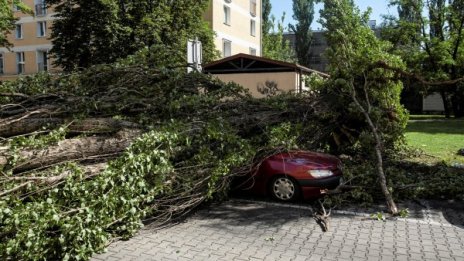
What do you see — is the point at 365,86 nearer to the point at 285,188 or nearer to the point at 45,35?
the point at 285,188

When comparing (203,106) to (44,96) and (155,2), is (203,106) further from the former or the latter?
(155,2)

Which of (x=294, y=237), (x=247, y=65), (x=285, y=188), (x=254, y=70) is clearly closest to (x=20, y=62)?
(x=247, y=65)

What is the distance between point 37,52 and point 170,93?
1363 inches

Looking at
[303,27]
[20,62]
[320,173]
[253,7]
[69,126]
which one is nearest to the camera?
[69,126]

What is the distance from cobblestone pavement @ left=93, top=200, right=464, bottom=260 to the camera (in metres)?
5.41

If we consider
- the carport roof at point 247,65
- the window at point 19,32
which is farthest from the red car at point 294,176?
the window at point 19,32

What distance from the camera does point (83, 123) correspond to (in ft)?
23.7

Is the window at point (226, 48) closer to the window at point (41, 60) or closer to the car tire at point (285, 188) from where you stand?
the window at point (41, 60)

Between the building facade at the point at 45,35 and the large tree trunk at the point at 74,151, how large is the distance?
92.8 ft

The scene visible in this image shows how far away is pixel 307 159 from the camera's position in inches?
311

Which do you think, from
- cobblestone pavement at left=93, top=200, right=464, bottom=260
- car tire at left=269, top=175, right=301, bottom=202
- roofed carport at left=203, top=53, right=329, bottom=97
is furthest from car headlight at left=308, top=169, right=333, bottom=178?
roofed carport at left=203, top=53, right=329, bottom=97

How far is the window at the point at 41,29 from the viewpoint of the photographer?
127ft

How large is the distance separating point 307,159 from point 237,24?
3144cm

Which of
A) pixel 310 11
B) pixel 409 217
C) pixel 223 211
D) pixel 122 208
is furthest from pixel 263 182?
pixel 310 11
